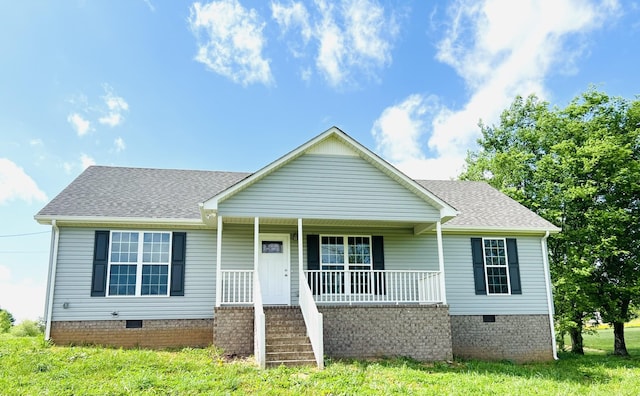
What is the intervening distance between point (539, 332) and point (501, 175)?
8913 millimetres

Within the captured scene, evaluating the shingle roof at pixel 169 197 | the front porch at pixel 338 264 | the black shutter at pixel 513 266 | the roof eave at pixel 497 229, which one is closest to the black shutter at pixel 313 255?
the front porch at pixel 338 264

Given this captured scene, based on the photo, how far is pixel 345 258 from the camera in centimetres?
1320

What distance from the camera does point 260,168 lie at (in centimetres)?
1137

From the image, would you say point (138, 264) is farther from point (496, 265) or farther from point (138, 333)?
point (496, 265)

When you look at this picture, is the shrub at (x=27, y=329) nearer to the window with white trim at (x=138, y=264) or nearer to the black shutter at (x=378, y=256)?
the window with white trim at (x=138, y=264)

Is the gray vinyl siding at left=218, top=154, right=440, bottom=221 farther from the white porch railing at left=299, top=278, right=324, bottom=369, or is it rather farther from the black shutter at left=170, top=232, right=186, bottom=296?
the black shutter at left=170, top=232, right=186, bottom=296

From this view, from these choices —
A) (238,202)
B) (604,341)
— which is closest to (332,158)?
(238,202)

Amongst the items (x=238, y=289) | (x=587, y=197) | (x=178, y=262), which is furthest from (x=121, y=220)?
(x=587, y=197)

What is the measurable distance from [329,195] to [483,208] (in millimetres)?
5926

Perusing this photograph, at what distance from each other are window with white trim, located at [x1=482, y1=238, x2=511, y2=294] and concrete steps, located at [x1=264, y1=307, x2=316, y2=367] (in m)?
5.84

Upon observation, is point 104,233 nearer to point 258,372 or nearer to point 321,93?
point 258,372

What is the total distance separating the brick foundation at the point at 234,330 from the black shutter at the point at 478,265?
262 inches

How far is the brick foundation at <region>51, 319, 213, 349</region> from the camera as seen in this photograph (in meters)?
11.5

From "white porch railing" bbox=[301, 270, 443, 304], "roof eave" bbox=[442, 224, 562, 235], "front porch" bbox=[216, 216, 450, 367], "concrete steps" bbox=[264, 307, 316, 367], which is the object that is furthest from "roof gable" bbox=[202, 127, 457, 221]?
"concrete steps" bbox=[264, 307, 316, 367]
